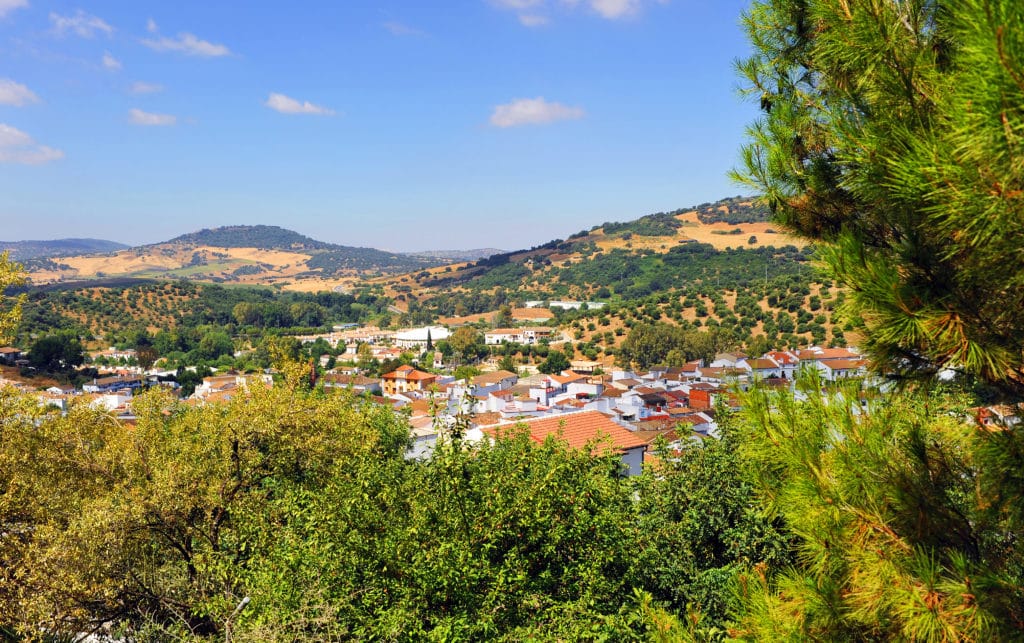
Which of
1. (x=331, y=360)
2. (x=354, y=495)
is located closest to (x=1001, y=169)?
(x=354, y=495)

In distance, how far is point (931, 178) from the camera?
7.10 feet

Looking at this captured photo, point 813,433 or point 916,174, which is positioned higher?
point 916,174

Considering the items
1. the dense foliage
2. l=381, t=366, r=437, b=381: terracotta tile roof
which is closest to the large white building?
l=381, t=366, r=437, b=381: terracotta tile roof

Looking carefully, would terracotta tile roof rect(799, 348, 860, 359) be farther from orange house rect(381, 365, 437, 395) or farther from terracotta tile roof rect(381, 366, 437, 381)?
terracotta tile roof rect(381, 366, 437, 381)

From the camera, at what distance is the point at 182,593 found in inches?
380

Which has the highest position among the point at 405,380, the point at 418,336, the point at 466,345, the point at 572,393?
the point at 572,393

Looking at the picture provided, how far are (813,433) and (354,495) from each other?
19.3ft

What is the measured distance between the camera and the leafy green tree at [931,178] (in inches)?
71.6

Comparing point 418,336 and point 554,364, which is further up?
point 554,364

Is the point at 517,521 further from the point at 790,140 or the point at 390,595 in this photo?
the point at 790,140

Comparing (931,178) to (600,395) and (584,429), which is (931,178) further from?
(600,395)

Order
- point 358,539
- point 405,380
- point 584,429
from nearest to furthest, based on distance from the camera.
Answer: point 358,539 → point 584,429 → point 405,380

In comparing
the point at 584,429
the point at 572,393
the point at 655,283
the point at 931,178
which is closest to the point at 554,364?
the point at 572,393

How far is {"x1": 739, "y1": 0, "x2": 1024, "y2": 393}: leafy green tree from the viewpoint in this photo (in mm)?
1819
